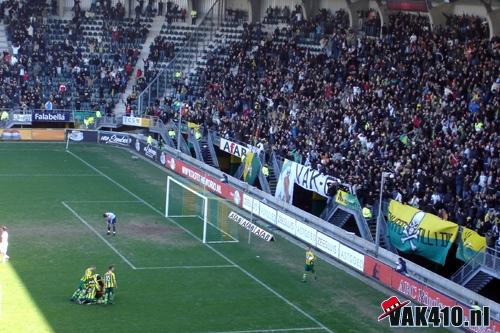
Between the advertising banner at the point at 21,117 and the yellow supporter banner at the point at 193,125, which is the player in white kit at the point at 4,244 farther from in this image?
the advertising banner at the point at 21,117

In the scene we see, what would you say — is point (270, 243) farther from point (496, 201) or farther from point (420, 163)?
point (496, 201)

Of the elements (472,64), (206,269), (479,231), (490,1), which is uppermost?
(490,1)

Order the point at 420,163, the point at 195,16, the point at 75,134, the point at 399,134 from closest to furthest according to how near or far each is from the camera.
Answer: the point at 420,163 < the point at 399,134 < the point at 75,134 < the point at 195,16

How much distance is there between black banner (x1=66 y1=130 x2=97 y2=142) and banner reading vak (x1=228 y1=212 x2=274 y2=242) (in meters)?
23.4

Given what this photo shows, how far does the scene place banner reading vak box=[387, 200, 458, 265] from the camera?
34.8 metres

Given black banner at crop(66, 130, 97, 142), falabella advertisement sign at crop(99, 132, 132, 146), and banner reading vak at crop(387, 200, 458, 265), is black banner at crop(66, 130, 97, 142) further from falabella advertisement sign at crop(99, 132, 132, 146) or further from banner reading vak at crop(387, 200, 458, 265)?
banner reading vak at crop(387, 200, 458, 265)

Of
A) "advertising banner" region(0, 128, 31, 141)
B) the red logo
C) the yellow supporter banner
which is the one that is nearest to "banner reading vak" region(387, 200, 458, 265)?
the red logo

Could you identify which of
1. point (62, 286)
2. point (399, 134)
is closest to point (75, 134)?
point (399, 134)

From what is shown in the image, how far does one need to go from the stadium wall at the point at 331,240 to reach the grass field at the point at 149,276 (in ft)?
2.20

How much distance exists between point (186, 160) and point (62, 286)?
74.1ft

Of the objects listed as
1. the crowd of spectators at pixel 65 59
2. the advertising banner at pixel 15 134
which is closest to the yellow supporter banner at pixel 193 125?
the crowd of spectators at pixel 65 59

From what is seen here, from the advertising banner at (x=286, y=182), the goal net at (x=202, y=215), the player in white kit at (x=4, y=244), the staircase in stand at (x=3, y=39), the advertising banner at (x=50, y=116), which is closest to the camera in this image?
the player in white kit at (x=4, y=244)

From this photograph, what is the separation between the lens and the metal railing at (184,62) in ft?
212

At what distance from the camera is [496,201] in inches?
1379
